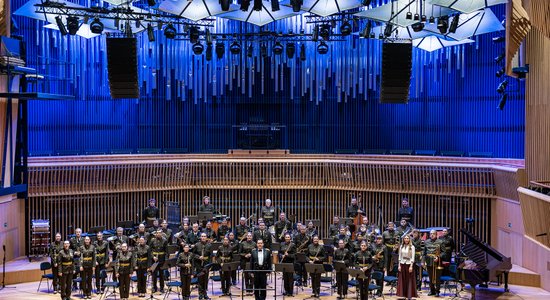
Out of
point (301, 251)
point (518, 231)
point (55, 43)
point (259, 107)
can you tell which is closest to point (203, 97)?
point (259, 107)

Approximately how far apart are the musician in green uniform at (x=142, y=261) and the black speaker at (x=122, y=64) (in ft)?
9.94

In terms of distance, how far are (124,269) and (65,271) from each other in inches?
46.5

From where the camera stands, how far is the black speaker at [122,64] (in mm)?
13953

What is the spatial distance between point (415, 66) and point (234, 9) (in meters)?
5.81

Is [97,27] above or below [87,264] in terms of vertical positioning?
above

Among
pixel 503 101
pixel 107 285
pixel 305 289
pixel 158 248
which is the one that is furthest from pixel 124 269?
pixel 503 101

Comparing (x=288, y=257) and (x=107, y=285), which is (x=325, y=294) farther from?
(x=107, y=285)

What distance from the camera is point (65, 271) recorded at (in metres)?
14.2

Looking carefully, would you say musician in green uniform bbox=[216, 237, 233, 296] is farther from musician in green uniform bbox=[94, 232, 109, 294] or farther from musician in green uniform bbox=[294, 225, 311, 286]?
musician in green uniform bbox=[94, 232, 109, 294]

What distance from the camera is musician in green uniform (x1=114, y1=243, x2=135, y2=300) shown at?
14.1 metres

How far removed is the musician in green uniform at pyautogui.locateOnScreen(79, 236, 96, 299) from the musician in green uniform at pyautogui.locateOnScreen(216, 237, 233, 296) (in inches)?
98.1

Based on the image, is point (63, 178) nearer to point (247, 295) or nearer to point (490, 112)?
point (247, 295)

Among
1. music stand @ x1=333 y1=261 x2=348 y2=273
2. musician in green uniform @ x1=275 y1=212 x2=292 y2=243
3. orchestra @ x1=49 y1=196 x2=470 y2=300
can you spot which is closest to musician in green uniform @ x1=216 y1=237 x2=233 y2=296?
orchestra @ x1=49 y1=196 x2=470 y2=300

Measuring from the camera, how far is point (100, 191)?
18.8 m
